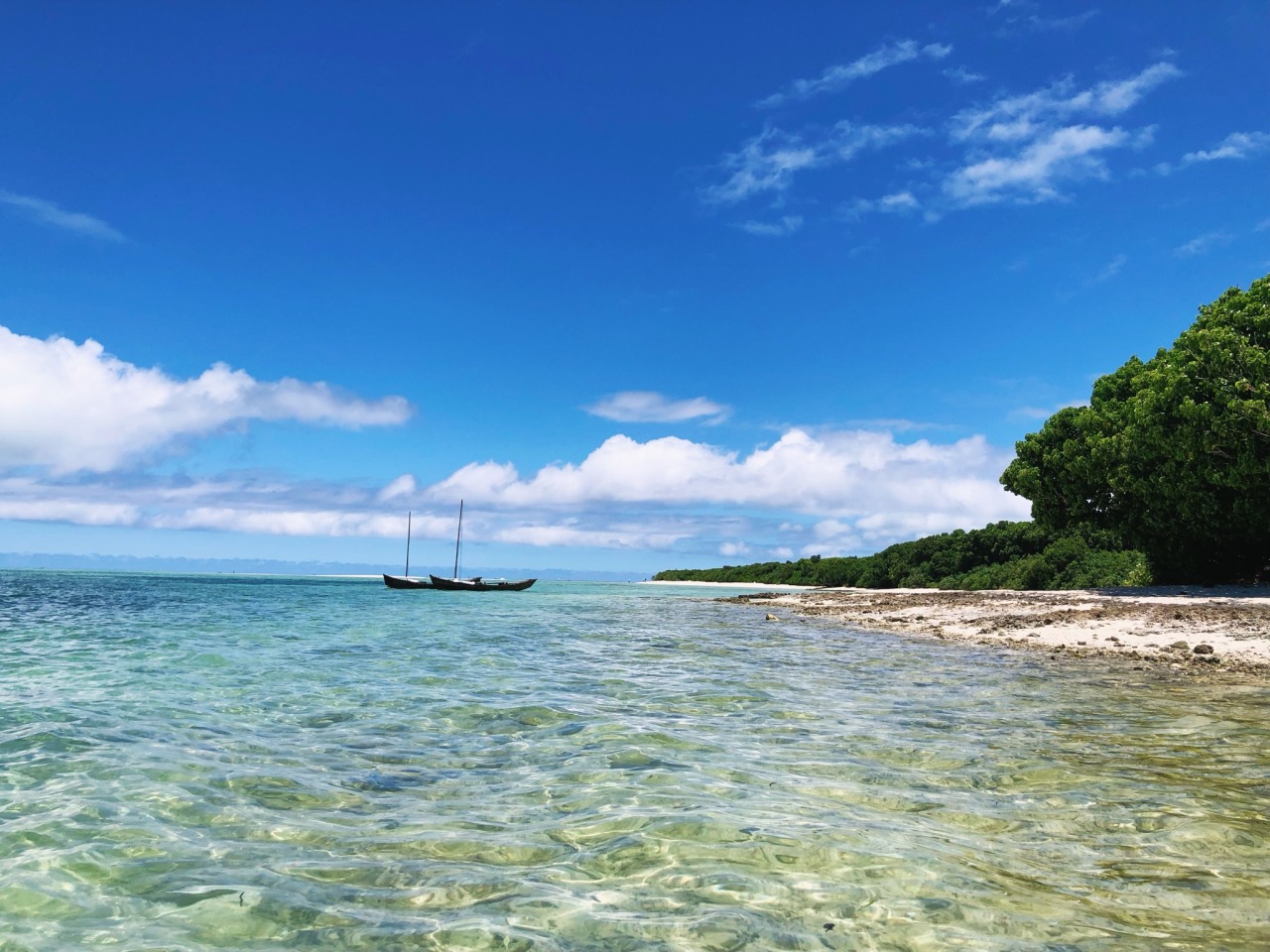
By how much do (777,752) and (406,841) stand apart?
4798mm

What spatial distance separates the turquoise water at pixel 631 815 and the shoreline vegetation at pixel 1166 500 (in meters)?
10.9

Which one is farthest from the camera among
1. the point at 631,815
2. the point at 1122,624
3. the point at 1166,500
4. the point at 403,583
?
the point at 403,583

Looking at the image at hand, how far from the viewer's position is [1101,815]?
6941mm

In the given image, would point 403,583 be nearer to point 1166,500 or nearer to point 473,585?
point 473,585

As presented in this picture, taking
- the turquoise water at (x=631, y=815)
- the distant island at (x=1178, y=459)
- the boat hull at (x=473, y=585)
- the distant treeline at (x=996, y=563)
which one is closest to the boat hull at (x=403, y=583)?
the boat hull at (x=473, y=585)

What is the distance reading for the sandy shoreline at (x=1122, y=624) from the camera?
18.7 meters

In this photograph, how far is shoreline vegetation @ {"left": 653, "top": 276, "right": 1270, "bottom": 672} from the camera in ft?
80.1

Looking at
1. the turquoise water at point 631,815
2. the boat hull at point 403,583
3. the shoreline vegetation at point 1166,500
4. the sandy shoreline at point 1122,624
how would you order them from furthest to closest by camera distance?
the boat hull at point 403,583, the shoreline vegetation at point 1166,500, the sandy shoreline at point 1122,624, the turquoise water at point 631,815

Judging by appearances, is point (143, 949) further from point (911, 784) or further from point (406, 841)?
point (911, 784)

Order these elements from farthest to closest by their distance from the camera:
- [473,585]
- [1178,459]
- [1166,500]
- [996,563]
Answer: [996,563] < [473,585] < [1166,500] < [1178,459]

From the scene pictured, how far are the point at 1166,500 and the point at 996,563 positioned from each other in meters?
49.5

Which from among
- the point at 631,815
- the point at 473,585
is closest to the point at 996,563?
the point at 473,585

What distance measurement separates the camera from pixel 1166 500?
41312 millimetres

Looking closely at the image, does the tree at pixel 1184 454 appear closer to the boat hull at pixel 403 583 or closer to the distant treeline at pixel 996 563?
the distant treeline at pixel 996 563
